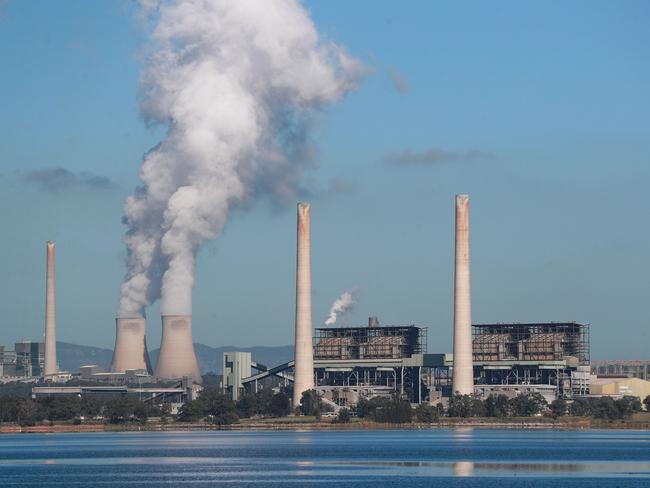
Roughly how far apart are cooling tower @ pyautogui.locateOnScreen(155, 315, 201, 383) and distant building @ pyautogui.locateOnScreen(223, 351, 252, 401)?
1531 cm

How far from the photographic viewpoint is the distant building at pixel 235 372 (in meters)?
175

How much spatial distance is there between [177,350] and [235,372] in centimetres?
2546

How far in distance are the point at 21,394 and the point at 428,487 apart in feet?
384

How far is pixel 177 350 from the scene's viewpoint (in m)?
152

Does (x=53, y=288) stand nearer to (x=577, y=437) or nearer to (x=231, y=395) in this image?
(x=231, y=395)

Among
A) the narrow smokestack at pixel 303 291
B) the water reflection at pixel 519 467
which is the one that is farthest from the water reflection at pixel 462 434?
the water reflection at pixel 519 467

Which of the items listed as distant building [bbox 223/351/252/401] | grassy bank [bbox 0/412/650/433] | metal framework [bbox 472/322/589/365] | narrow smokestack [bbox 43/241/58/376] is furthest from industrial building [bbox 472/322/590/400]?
narrow smokestack [bbox 43/241/58/376]

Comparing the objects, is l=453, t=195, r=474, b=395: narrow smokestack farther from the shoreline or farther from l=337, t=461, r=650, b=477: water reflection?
l=337, t=461, r=650, b=477: water reflection

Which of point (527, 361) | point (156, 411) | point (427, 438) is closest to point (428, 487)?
point (427, 438)

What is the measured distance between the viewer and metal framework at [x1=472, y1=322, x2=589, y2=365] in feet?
550

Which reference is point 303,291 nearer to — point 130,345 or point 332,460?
point 130,345

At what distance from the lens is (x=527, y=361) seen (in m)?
167

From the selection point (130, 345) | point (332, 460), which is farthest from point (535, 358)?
point (332, 460)

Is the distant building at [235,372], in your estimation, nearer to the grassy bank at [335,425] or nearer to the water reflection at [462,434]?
the grassy bank at [335,425]
